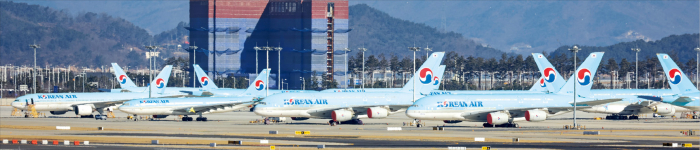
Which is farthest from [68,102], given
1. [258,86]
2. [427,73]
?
[427,73]

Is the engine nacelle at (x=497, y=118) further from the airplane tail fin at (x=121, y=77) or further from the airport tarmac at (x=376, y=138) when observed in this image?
the airplane tail fin at (x=121, y=77)

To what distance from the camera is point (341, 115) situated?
72.2m

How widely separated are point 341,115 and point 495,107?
42.4ft

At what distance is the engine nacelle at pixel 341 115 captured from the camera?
2832 inches

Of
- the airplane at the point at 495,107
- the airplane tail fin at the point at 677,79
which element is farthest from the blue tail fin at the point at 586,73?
the airplane tail fin at the point at 677,79

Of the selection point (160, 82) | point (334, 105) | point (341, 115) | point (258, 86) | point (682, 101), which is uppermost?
point (160, 82)

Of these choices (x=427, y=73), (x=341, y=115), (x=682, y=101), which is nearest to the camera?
(x=341, y=115)

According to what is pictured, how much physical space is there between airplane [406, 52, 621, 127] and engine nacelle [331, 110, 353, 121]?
7.00 m

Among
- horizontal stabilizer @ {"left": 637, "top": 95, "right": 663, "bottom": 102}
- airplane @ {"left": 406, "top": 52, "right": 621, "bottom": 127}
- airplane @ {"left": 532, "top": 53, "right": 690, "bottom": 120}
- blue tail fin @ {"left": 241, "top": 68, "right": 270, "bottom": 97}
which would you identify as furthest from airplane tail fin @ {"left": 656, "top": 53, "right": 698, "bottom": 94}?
blue tail fin @ {"left": 241, "top": 68, "right": 270, "bottom": 97}

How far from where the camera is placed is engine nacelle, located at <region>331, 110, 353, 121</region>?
71.9 m

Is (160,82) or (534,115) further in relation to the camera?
(160,82)

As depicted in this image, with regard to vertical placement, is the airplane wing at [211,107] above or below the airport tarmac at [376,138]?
above

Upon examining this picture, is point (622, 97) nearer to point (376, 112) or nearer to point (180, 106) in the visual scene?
point (376, 112)

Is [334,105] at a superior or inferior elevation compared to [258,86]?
inferior
